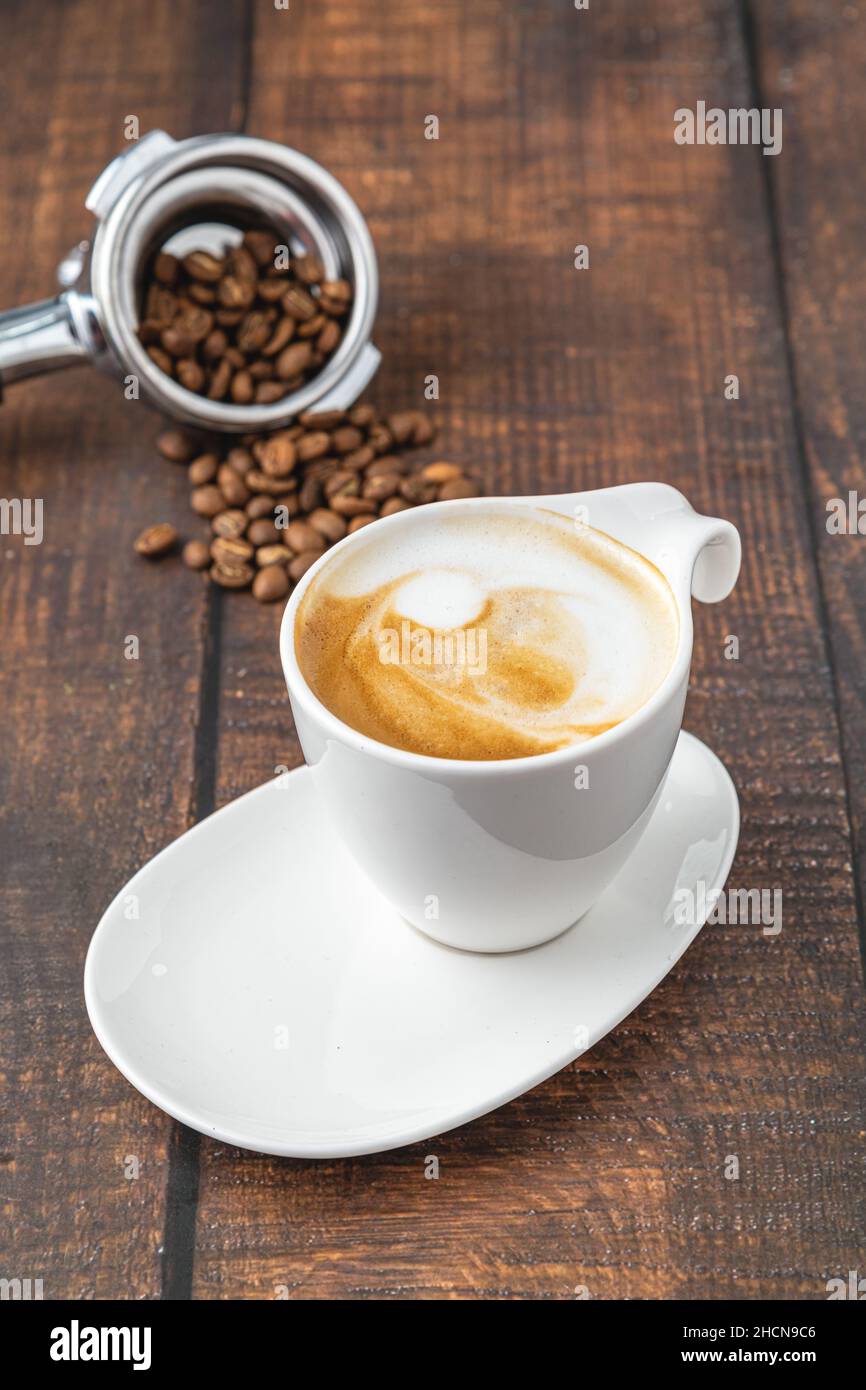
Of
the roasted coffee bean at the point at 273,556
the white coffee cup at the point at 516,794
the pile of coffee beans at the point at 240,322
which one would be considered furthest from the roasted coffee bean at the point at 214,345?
the white coffee cup at the point at 516,794

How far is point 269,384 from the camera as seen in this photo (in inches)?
54.0

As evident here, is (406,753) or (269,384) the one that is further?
(269,384)

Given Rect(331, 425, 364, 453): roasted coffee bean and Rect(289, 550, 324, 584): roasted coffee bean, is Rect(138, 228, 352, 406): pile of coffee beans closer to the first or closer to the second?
Rect(331, 425, 364, 453): roasted coffee bean

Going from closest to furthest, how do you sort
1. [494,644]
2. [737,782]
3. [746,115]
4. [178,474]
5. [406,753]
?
1. [406,753]
2. [494,644]
3. [737,782]
4. [178,474]
5. [746,115]

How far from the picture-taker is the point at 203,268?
54.2 inches

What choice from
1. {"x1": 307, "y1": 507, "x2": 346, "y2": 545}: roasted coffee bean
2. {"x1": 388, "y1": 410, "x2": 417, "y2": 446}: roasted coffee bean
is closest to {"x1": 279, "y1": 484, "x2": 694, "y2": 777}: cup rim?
{"x1": 307, "y1": 507, "x2": 346, "y2": 545}: roasted coffee bean

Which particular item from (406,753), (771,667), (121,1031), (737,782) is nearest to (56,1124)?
(121,1031)

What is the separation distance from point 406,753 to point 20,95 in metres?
1.28

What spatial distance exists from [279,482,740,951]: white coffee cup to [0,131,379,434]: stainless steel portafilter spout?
474 millimetres

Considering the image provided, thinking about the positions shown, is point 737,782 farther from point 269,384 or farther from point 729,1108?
point 269,384

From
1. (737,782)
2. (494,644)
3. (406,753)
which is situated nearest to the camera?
(406,753)

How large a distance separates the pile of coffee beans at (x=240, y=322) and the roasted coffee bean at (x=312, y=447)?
6cm

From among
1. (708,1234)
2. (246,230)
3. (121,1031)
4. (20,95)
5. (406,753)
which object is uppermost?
(20,95)

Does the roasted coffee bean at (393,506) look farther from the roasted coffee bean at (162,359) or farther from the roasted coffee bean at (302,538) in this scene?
the roasted coffee bean at (162,359)
